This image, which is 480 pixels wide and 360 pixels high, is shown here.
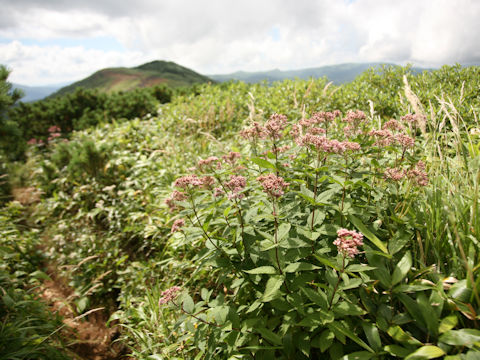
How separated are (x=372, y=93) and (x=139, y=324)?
4234 mm

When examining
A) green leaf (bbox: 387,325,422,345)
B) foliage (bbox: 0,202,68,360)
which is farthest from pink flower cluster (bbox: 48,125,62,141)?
green leaf (bbox: 387,325,422,345)

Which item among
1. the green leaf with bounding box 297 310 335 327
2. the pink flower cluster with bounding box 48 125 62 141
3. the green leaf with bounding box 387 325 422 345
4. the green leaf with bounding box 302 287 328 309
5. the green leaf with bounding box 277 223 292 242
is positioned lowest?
the green leaf with bounding box 387 325 422 345

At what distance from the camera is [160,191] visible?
12.6ft

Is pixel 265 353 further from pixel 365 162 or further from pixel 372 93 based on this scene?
pixel 372 93

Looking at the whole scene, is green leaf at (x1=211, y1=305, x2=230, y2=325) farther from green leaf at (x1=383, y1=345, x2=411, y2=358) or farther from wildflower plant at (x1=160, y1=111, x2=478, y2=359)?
green leaf at (x1=383, y1=345, x2=411, y2=358)

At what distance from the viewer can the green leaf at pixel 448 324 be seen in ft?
4.03

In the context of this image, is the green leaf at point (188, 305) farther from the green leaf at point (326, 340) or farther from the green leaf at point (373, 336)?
the green leaf at point (373, 336)

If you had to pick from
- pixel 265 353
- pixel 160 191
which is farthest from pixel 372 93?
pixel 265 353

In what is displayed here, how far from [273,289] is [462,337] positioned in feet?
2.74

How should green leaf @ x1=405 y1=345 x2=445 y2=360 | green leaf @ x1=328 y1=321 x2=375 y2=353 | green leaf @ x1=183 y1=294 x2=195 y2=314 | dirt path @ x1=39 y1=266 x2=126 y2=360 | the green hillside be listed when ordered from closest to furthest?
1. green leaf @ x1=405 y1=345 x2=445 y2=360
2. green leaf @ x1=328 y1=321 x2=375 y2=353
3. green leaf @ x1=183 y1=294 x2=195 y2=314
4. dirt path @ x1=39 y1=266 x2=126 y2=360
5. the green hillside

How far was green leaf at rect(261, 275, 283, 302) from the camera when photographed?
1.36 metres

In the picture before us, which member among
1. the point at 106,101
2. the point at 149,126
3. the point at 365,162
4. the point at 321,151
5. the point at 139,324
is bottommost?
the point at 139,324

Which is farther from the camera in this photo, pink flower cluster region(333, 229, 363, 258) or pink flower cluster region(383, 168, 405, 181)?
pink flower cluster region(383, 168, 405, 181)

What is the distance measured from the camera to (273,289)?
4.50ft
